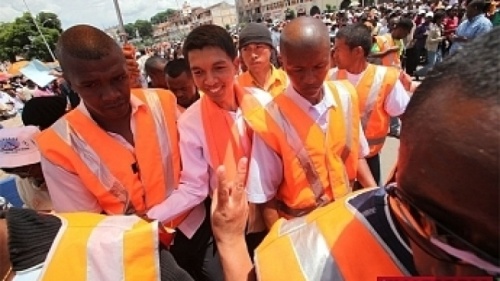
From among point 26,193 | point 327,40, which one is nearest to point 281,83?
point 327,40

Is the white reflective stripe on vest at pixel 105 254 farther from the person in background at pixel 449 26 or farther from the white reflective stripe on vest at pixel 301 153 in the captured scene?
the person in background at pixel 449 26

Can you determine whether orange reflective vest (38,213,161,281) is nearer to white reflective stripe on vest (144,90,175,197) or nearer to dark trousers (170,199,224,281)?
white reflective stripe on vest (144,90,175,197)

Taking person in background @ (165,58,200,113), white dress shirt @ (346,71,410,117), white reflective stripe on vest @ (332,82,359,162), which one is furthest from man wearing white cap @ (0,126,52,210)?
white dress shirt @ (346,71,410,117)

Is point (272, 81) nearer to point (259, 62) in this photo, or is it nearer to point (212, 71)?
point (259, 62)

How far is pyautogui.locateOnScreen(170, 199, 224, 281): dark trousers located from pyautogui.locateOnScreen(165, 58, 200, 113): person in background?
97 centimetres

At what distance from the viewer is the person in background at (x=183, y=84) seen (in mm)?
2658

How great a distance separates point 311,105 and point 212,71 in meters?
0.50

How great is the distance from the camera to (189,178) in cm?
177

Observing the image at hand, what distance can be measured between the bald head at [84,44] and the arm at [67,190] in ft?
1.51

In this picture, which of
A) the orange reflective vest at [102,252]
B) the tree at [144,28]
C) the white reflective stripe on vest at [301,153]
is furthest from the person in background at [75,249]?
the tree at [144,28]

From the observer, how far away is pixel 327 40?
5.94ft

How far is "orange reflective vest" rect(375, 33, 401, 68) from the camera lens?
5.21m

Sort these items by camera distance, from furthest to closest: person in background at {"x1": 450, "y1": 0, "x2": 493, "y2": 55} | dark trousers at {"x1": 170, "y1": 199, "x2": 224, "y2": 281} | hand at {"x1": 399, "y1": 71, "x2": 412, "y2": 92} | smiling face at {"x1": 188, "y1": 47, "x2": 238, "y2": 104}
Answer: person in background at {"x1": 450, "y1": 0, "x2": 493, "y2": 55} < hand at {"x1": 399, "y1": 71, "x2": 412, "y2": 92} < dark trousers at {"x1": 170, "y1": 199, "x2": 224, "y2": 281} < smiling face at {"x1": 188, "y1": 47, "x2": 238, "y2": 104}

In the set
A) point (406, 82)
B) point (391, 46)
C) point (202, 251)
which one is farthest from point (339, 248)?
point (391, 46)
